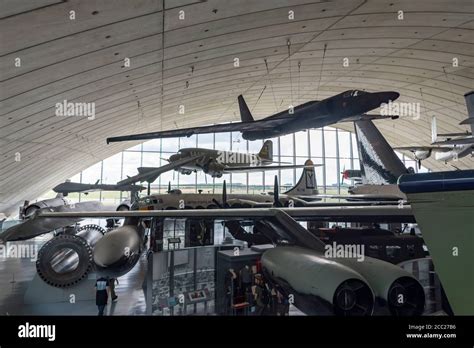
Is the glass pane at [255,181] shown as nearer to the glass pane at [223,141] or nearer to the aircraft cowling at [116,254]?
the glass pane at [223,141]

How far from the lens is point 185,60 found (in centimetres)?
988

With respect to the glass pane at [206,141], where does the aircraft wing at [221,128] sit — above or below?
below

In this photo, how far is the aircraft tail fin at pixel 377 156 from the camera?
10469 mm

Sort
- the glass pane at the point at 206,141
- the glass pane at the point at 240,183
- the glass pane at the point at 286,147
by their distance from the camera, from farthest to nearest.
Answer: the glass pane at the point at 286,147
the glass pane at the point at 240,183
the glass pane at the point at 206,141

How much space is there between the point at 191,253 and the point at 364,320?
4794mm

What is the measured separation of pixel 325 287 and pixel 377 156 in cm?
890

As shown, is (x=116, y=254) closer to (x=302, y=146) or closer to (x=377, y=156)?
(x=377, y=156)

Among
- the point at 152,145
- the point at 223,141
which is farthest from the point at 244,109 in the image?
the point at 223,141

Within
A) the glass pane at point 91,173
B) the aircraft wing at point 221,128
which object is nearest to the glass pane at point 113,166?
the glass pane at point 91,173

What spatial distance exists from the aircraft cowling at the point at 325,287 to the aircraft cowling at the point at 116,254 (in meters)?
3.86

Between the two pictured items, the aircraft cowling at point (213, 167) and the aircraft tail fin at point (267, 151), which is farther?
the aircraft tail fin at point (267, 151)

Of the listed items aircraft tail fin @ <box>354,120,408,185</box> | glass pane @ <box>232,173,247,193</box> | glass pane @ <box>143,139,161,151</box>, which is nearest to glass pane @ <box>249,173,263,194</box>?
glass pane @ <box>232,173,247,193</box>

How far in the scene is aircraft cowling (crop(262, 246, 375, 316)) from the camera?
3.09 metres

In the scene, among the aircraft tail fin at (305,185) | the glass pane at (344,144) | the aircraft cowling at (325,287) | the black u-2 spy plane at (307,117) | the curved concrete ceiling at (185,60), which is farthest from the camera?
the glass pane at (344,144)
